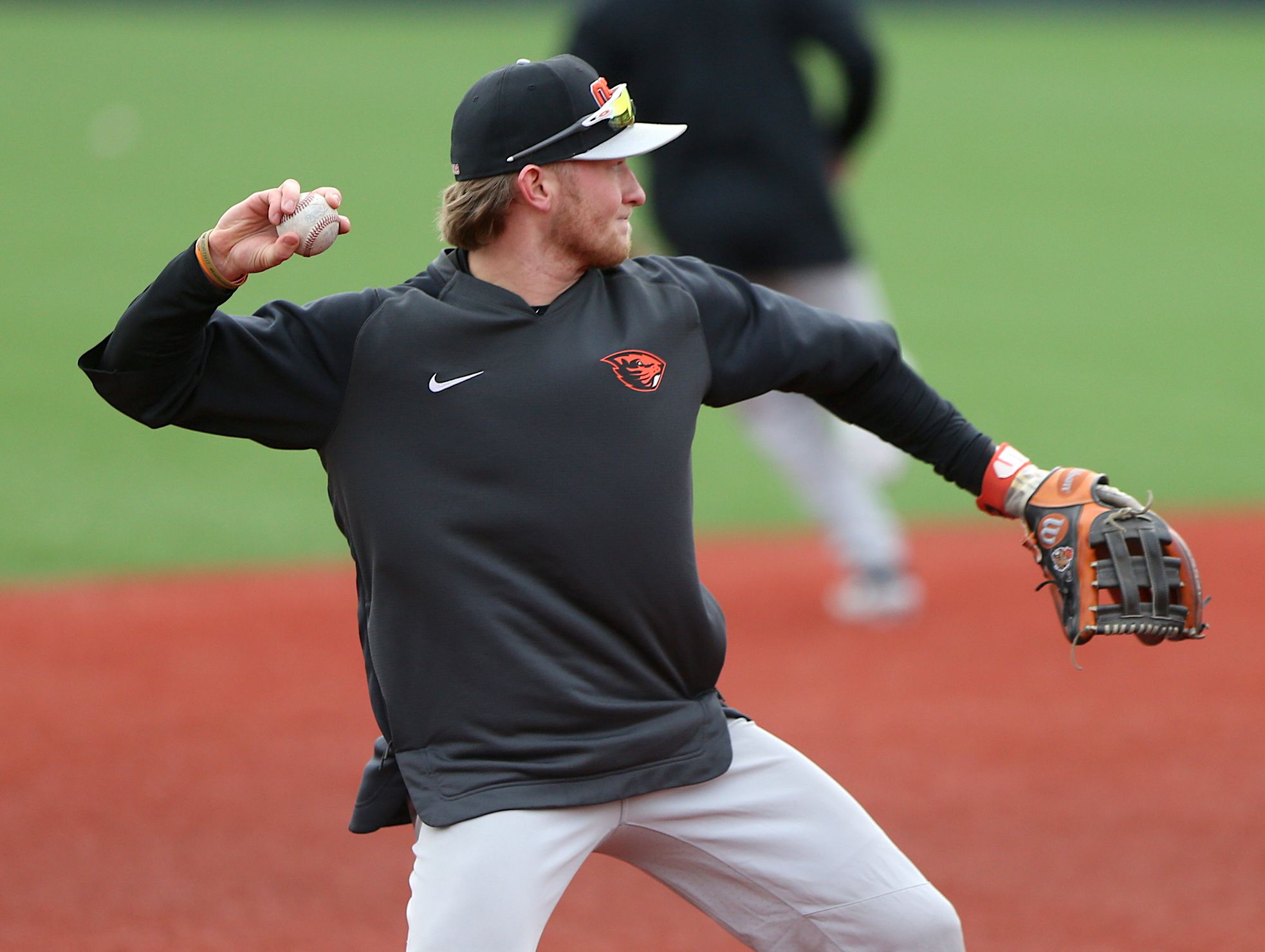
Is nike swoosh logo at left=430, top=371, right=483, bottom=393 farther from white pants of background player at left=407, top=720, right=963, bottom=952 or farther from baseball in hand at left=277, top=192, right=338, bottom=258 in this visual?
white pants of background player at left=407, top=720, right=963, bottom=952

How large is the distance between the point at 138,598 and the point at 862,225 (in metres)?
11.1

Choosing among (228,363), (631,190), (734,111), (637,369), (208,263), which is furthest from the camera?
(734,111)

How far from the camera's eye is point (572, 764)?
2.68 metres

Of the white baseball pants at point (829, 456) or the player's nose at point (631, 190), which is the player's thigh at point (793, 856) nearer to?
the player's nose at point (631, 190)

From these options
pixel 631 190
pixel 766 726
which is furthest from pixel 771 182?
pixel 631 190

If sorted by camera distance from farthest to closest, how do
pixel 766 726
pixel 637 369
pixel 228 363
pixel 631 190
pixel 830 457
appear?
pixel 830 457 < pixel 766 726 < pixel 631 190 < pixel 637 369 < pixel 228 363

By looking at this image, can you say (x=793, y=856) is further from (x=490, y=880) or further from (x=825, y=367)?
(x=825, y=367)

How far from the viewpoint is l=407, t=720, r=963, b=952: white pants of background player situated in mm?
2758

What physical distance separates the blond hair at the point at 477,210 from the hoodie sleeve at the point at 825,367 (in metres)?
0.33

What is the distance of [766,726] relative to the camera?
5.46m

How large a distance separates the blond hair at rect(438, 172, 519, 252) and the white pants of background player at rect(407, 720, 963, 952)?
0.97 metres

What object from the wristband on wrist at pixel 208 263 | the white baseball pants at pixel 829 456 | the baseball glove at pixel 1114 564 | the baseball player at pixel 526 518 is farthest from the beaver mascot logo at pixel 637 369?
the white baseball pants at pixel 829 456

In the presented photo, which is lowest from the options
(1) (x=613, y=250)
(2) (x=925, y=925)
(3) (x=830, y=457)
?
(3) (x=830, y=457)

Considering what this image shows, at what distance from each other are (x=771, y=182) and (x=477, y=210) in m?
3.80
